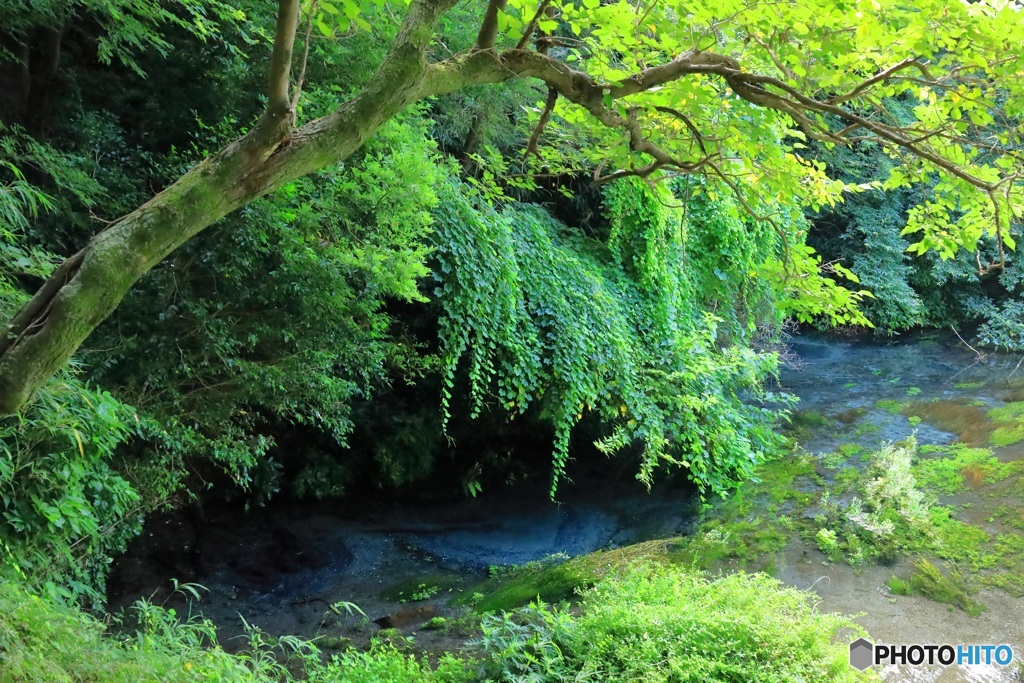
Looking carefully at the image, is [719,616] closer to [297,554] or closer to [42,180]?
[297,554]

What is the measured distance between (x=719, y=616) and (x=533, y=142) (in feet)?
8.73

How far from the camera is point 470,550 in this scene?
6.83m

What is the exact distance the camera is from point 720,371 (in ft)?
24.0

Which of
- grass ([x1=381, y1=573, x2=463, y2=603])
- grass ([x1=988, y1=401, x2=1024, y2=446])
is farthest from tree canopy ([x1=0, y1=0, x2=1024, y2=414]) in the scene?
grass ([x1=988, y1=401, x2=1024, y2=446])

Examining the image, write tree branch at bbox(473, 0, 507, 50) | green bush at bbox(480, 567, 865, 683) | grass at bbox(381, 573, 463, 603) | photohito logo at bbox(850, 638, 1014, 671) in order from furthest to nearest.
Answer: grass at bbox(381, 573, 463, 603), photohito logo at bbox(850, 638, 1014, 671), green bush at bbox(480, 567, 865, 683), tree branch at bbox(473, 0, 507, 50)

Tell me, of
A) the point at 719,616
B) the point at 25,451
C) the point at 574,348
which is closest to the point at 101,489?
the point at 25,451

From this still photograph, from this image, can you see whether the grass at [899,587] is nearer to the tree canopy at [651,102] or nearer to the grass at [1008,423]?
the tree canopy at [651,102]

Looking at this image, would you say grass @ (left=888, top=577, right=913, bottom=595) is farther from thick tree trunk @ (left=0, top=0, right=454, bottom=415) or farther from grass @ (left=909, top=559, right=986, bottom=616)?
thick tree trunk @ (left=0, top=0, right=454, bottom=415)

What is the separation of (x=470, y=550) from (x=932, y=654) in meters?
3.93

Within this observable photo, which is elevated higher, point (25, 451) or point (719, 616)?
point (25, 451)

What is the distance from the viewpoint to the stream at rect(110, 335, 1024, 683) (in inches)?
194

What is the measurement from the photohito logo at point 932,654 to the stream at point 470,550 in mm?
82

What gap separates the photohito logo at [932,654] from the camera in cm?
418

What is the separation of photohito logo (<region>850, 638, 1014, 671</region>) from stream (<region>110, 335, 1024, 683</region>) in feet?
0.27
